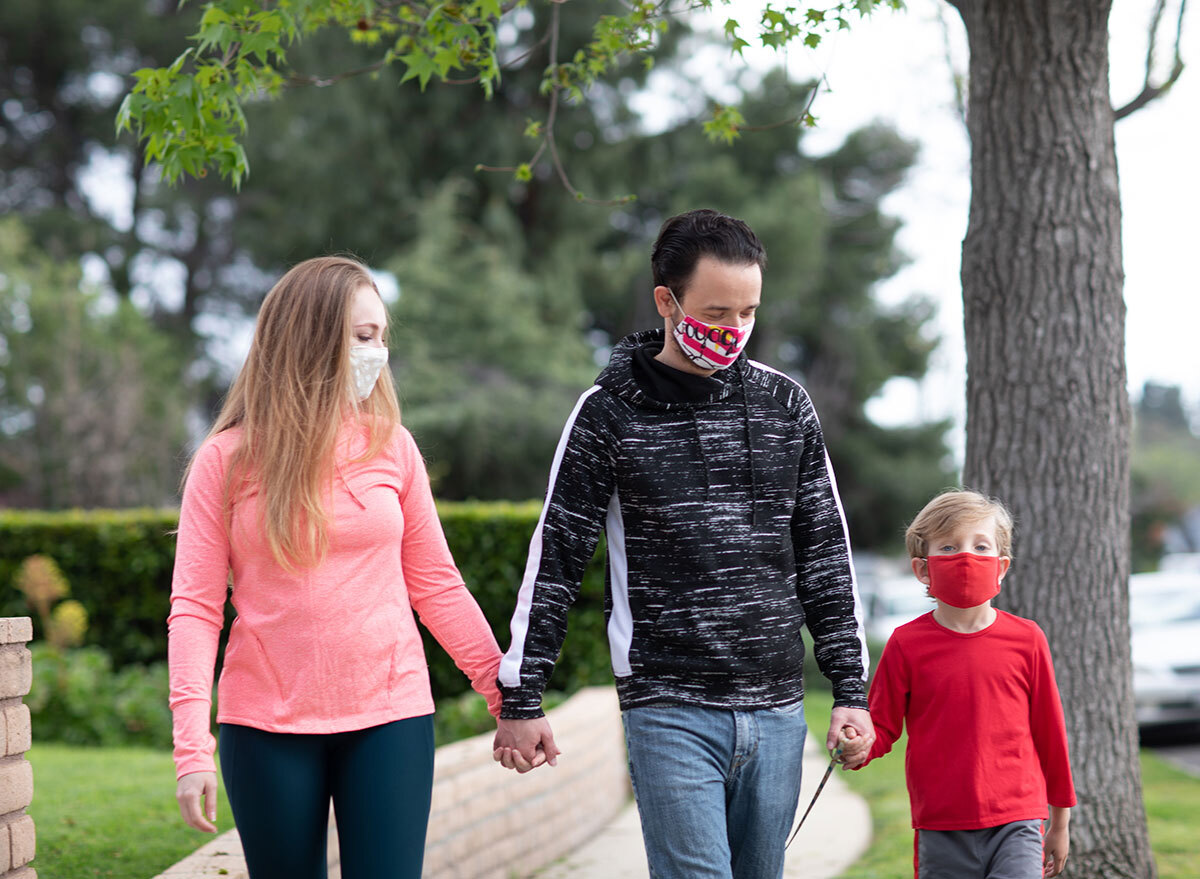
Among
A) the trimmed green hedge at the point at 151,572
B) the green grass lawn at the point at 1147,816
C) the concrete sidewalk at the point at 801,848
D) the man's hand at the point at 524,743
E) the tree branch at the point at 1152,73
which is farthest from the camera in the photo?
the trimmed green hedge at the point at 151,572

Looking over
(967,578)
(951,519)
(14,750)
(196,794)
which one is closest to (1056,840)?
(967,578)

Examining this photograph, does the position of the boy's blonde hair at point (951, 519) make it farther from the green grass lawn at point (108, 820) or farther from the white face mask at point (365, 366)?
the green grass lawn at point (108, 820)

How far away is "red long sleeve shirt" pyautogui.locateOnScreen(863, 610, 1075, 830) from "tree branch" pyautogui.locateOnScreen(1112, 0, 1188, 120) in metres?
2.72

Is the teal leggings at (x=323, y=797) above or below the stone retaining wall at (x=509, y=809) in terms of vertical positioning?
above

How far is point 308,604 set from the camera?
2559 millimetres

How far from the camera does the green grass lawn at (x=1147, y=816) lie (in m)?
5.36

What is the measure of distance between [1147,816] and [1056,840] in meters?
4.03

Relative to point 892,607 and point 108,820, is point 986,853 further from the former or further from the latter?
point 892,607

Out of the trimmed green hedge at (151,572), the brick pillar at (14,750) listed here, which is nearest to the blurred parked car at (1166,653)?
the trimmed green hedge at (151,572)

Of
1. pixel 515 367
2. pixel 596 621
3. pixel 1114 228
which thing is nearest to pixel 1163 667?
pixel 596 621

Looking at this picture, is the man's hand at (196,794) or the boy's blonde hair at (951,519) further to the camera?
the boy's blonde hair at (951,519)

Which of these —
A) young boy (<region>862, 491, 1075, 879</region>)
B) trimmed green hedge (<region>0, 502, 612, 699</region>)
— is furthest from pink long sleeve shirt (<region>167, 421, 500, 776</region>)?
trimmed green hedge (<region>0, 502, 612, 699</region>)

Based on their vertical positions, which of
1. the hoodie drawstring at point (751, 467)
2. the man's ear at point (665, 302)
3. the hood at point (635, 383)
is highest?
the man's ear at point (665, 302)

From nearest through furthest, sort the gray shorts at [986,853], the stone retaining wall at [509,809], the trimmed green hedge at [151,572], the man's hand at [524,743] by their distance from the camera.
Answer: the man's hand at [524,743]
the gray shorts at [986,853]
the stone retaining wall at [509,809]
the trimmed green hedge at [151,572]
